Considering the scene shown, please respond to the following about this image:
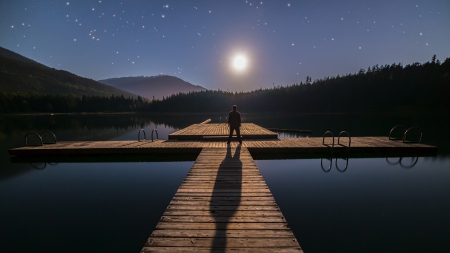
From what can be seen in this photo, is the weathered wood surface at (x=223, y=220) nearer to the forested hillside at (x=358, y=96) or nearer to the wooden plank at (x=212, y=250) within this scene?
the wooden plank at (x=212, y=250)

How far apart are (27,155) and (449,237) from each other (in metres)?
17.4

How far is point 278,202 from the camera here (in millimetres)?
6332

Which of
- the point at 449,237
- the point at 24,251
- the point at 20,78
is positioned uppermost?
the point at 20,78

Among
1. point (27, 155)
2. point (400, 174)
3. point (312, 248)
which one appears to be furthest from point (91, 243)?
point (400, 174)

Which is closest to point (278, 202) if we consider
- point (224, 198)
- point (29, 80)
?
point (224, 198)

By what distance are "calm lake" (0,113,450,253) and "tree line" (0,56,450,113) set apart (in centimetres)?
7094

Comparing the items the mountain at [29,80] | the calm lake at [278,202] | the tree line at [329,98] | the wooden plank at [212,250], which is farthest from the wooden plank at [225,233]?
the mountain at [29,80]

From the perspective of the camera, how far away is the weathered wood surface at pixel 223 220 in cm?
295

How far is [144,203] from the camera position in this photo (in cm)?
632

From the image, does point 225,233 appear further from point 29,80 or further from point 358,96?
point 29,80

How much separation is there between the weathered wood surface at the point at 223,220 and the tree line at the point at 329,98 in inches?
3100

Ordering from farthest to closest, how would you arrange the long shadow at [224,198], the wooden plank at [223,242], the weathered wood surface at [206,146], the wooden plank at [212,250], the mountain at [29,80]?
the mountain at [29,80], the weathered wood surface at [206,146], the long shadow at [224,198], the wooden plank at [223,242], the wooden plank at [212,250]

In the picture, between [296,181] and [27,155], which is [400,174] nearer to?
[296,181]

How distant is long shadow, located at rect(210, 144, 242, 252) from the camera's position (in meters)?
3.15
